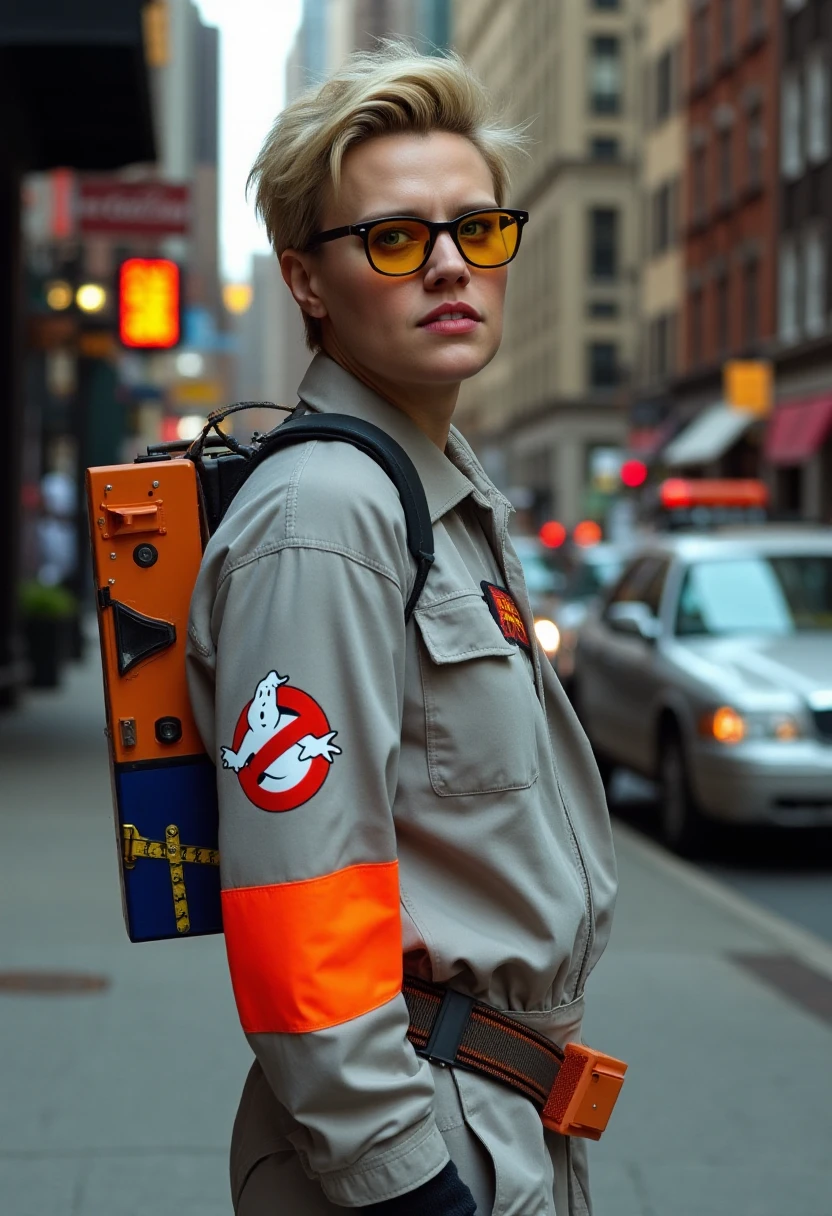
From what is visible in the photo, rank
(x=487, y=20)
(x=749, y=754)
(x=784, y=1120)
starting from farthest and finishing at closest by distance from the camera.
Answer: (x=487, y=20) < (x=749, y=754) < (x=784, y=1120)

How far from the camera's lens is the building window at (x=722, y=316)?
45.5 m

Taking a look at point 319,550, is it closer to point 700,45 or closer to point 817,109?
point 817,109

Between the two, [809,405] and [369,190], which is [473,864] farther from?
[809,405]

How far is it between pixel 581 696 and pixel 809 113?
88.3 feet

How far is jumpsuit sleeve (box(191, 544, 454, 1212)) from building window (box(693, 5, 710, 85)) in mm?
47124

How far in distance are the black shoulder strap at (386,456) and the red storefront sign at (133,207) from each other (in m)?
14.0

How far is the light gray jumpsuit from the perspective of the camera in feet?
6.14

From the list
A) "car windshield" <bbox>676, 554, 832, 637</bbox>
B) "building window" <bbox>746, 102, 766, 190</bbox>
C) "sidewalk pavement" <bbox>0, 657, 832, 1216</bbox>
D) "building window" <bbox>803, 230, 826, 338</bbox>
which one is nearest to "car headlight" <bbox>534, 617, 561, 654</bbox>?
"car windshield" <bbox>676, 554, 832, 637</bbox>

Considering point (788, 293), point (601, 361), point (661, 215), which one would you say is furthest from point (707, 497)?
point (601, 361)

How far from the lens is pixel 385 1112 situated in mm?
1857

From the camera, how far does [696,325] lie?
4891 centimetres

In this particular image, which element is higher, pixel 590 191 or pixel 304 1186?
pixel 590 191

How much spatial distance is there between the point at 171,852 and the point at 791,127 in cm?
3903

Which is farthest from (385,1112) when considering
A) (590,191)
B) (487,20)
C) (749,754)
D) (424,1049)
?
(487,20)
